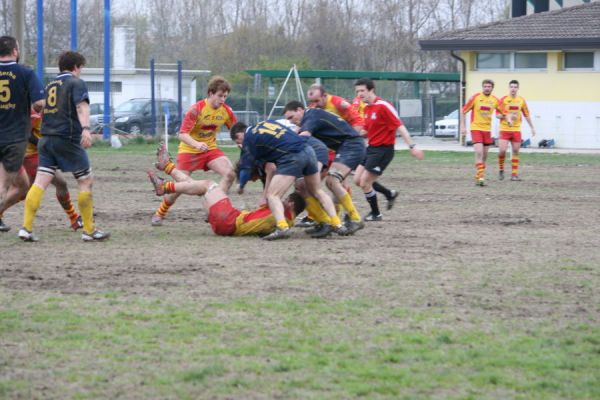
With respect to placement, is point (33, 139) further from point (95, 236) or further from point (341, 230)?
point (341, 230)

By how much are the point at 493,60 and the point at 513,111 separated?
52.5 ft

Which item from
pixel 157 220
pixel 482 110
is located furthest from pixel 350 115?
pixel 482 110

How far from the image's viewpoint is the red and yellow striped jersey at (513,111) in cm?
2262

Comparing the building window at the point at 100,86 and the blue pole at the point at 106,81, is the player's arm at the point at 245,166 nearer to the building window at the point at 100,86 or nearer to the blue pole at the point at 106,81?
the blue pole at the point at 106,81

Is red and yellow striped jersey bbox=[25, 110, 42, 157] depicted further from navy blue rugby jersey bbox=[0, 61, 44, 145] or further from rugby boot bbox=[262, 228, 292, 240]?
rugby boot bbox=[262, 228, 292, 240]

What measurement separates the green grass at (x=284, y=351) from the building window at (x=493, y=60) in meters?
31.5

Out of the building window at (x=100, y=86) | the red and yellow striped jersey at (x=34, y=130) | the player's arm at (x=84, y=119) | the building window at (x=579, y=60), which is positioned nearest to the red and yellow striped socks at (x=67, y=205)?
the red and yellow striped jersey at (x=34, y=130)

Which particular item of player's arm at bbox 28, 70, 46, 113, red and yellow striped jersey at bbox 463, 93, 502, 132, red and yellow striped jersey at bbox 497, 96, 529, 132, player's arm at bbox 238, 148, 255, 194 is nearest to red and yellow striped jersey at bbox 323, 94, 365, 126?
player's arm at bbox 238, 148, 255, 194

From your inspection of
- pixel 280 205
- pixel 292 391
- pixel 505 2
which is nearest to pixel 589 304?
pixel 292 391

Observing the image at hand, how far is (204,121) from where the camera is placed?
1338 centimetres

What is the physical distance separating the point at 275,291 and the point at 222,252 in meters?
2.25

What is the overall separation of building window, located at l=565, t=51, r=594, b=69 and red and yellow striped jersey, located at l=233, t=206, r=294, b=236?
2762 centimetres

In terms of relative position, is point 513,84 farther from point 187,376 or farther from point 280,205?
point 187,376

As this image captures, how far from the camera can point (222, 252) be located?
10625 millimetres
